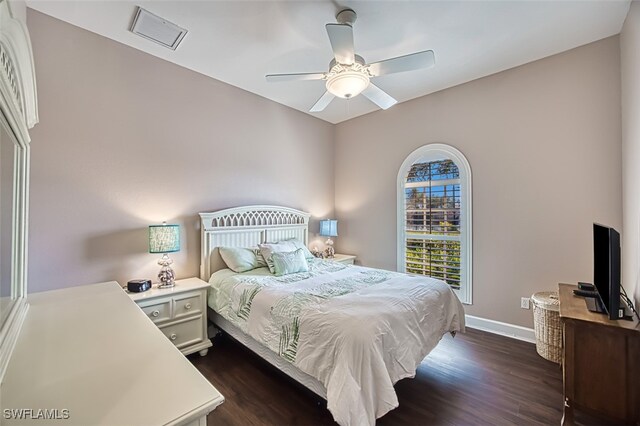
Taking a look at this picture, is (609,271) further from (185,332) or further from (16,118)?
(16,118)

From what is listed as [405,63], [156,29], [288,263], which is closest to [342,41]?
[405,63]

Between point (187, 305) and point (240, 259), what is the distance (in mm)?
699

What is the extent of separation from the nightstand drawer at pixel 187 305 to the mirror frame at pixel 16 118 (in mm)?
1040

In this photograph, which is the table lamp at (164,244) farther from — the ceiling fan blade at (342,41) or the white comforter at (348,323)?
the ceiling fan blade at (342,41)

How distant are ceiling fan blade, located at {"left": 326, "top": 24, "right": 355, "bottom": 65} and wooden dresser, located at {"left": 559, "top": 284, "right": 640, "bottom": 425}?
2.40 m

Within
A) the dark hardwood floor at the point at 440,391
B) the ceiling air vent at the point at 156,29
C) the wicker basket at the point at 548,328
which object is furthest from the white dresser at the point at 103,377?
the wicker basket at the point at 548,328

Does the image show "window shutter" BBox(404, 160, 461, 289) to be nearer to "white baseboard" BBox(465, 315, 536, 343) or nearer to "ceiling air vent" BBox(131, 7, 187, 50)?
"white baseboard" BBox(465, 315, 536, 343)

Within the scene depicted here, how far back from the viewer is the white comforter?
5.18ft

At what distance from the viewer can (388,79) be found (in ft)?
10.9

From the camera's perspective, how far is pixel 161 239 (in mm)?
2633

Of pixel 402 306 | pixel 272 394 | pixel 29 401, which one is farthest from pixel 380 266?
pixel 29 401

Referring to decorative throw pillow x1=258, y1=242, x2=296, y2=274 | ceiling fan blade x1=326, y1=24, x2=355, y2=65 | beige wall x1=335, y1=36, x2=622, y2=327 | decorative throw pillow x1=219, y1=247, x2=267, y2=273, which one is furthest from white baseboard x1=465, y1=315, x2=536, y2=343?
ceiling fan blade x1=326, y1=24, x2=355, y2=65

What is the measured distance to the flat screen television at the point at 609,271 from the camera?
173 centimetres

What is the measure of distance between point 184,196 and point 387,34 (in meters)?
2.65
